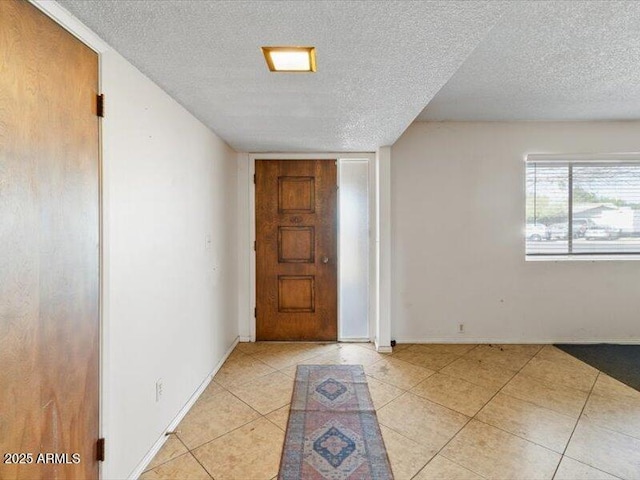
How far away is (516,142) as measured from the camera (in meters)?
3.28

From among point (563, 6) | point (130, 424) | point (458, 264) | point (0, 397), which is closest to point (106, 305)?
point (0, 397)

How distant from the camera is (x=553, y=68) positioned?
2.13 m

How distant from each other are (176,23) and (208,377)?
2.47 meters

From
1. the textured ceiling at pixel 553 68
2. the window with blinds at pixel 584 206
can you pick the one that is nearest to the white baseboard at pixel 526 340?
the window with blinds at pixel 584 206

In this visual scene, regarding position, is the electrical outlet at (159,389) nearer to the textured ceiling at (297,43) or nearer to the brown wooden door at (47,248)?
the brown wooden door at (47,248)

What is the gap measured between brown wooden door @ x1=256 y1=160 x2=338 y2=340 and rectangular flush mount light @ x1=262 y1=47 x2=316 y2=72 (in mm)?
1834

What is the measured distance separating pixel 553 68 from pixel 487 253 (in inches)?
71.8

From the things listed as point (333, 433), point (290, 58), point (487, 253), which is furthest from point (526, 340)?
point (290, 58)

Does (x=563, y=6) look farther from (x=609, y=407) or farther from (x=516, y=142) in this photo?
(x=609, y=407)

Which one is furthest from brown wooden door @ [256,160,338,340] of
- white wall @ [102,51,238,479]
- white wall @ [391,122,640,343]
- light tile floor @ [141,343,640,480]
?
white wall @ [102,51,238,479]

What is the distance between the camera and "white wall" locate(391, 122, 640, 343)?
329 centimetres

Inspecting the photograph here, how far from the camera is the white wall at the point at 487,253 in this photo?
3.29m

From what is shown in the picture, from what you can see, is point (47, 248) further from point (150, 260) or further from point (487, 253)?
point (487, 253)

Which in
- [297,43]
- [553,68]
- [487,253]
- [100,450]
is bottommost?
[100,450]
